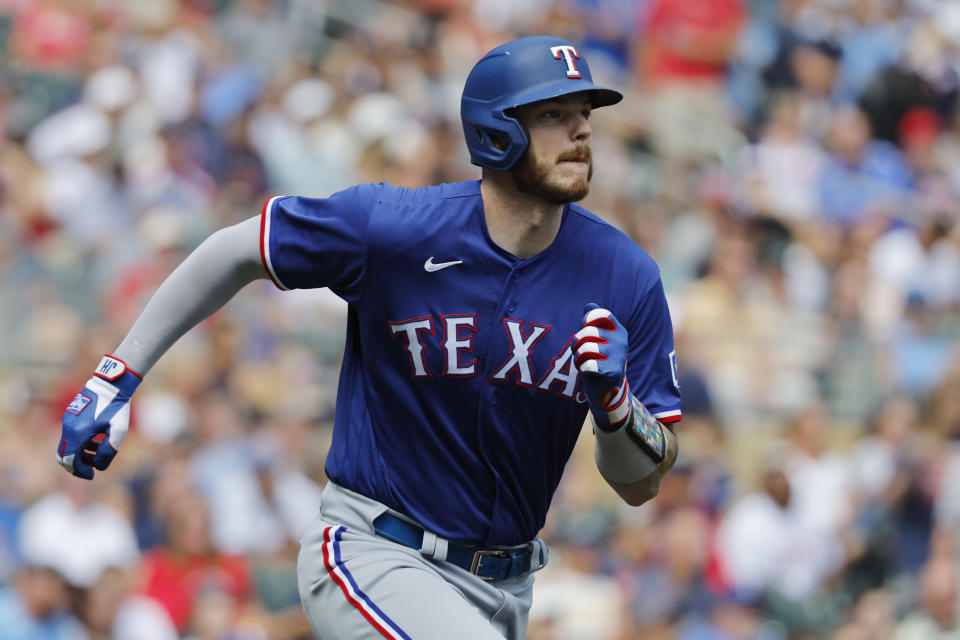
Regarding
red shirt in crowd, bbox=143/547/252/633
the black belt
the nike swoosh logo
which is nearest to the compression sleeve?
the nike swoosh logo

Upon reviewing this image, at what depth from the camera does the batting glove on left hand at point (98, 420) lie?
12.7ft

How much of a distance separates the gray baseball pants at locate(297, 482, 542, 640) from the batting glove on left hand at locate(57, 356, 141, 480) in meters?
0.60

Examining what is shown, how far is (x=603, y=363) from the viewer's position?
139 inches

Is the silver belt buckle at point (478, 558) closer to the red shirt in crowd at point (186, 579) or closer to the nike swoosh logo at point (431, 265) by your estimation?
the nike swoosh logo at point (431, 265)

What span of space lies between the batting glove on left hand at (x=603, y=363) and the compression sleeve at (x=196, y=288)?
96 centimetres

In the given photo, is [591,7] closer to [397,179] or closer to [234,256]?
[397,179]

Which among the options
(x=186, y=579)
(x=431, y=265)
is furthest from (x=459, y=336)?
(x=186, y=579)

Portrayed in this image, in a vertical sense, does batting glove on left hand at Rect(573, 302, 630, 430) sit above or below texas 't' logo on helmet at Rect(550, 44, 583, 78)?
below

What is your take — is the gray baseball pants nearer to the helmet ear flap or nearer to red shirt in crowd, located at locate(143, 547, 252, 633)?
the helmet ear flap

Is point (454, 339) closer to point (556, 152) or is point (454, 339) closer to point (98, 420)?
point (556, 152)

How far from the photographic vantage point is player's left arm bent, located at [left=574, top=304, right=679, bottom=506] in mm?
3561

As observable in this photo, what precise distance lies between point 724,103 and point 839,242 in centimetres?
210

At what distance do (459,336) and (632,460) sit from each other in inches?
22.4

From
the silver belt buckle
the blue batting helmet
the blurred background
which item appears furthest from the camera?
the blurred background
